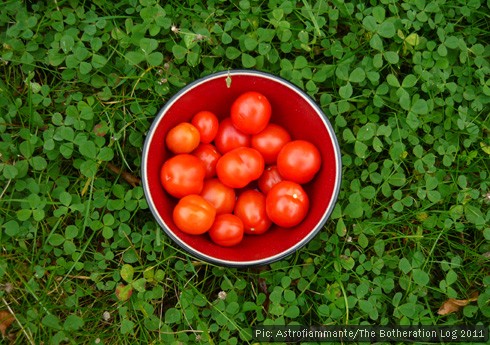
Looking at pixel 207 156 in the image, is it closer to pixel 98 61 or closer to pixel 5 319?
pixel 98 61

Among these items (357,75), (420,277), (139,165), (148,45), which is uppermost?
(148,45)

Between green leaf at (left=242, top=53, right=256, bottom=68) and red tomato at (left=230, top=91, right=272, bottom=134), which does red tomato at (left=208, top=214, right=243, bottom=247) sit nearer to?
red tomato at (left=230, top=91, right=272, bottom=134)

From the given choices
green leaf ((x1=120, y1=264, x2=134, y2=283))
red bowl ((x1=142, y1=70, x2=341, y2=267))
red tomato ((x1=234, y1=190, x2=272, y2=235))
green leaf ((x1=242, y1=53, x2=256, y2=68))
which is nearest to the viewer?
red bowl ((x1=142, y1=70, x2=341, y2=267))

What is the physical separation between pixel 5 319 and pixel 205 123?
1.39 m

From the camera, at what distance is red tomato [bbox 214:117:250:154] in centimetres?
265

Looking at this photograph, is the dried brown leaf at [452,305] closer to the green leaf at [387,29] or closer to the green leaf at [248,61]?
the green leaf at [387,29]

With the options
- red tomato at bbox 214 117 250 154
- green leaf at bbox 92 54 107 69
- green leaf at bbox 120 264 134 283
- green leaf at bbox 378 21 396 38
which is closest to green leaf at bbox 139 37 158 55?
green leaf at bbox 92 54 107 69

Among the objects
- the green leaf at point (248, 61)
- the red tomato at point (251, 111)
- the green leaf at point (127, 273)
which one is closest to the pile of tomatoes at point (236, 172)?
the red tomato at point (251, 111)

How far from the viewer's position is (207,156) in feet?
8.66

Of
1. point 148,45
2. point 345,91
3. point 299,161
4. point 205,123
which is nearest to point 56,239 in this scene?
point 205,123

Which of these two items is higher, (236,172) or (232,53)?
(232,53)

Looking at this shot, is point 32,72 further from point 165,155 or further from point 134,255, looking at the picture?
point 134,255

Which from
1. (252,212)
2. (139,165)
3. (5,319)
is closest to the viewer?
(252,212)

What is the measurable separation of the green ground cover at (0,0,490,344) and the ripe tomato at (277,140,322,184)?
0.33m
